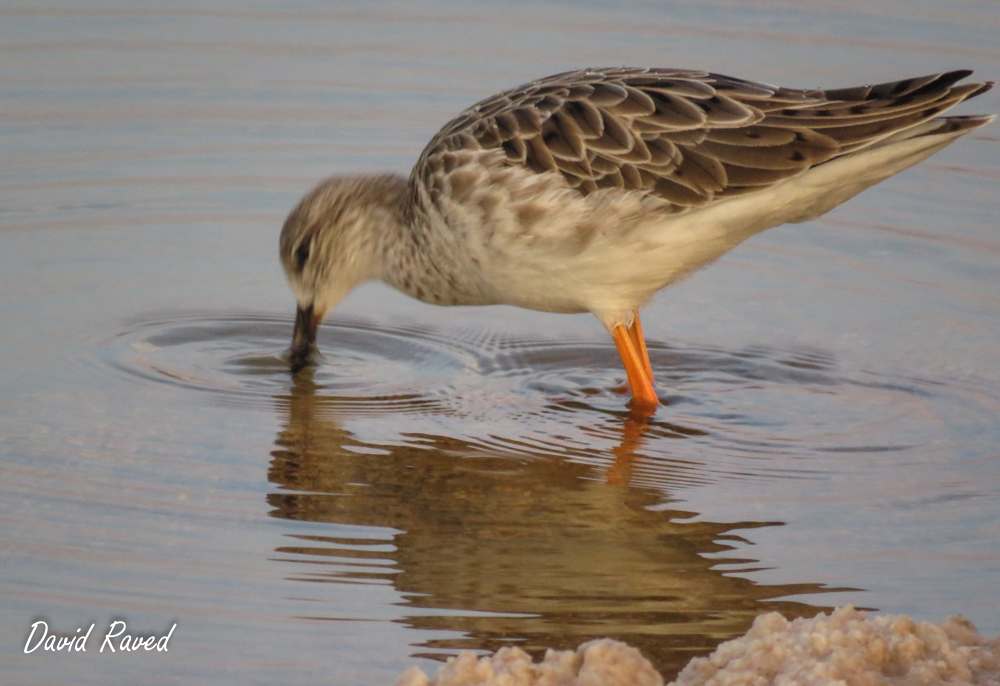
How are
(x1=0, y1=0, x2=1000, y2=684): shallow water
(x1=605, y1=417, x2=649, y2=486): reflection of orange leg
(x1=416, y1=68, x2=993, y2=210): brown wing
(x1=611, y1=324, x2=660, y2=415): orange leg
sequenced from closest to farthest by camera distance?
(x1=0, y1=0, x2=1000, y2=684): shallow water, (x1=605, y1=417, x2=649, y2=486): reflection of orange leg, (x1=416, y1=68, x2=993, y2=210): brown wing, (x1=611, y1=324, x2=660, y2=415): orange leg

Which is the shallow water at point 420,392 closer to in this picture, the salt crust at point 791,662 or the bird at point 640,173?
the salt crust at point 791,662

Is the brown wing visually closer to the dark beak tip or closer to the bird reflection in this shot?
the bird reflection

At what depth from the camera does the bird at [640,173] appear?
7.24 meters

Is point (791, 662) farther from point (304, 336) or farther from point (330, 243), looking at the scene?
point (330, 243)

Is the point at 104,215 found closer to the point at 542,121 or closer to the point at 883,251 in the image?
the point at 542,121

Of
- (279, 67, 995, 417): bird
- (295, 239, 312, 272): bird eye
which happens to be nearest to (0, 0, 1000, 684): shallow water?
(295, 239, 312, 272): bird eye

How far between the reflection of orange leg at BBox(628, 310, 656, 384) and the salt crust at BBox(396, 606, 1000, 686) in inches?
149

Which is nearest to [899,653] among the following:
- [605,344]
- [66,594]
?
[66,594]

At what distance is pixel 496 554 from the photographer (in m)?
5.77

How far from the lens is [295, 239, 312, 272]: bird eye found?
8.53 meters

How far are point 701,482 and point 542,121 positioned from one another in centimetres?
213

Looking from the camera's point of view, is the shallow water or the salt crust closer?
the salt crust

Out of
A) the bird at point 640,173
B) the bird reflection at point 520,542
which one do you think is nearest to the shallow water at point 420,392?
the bird reflection at point 520,542

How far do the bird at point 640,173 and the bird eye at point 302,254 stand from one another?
1.02 metres
